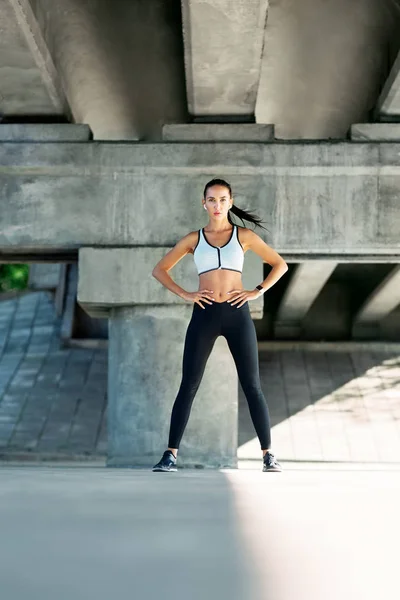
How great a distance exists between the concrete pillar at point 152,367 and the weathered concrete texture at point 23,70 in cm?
192

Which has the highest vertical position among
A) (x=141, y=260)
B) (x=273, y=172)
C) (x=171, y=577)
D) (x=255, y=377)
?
(x=273, y=172)

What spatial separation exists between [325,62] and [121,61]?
2.57m

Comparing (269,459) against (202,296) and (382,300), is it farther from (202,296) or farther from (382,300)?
(382,300)

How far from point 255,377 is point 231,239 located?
1064 mm

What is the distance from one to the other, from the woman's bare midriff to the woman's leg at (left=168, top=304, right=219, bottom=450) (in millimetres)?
106

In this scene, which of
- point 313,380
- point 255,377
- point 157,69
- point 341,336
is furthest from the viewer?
point 341,336

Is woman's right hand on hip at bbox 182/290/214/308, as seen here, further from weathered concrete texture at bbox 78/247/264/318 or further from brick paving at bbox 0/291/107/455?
brick paving at bbox 0/291/107/455

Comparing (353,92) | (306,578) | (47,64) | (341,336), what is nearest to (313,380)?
(341,336)

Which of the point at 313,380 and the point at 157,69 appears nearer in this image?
the point at 157,69

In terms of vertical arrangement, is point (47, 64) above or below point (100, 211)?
above

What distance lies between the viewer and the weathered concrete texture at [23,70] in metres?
9.37

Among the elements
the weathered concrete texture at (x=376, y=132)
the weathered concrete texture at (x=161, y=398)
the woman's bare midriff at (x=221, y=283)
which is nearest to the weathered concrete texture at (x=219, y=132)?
the weathered concrete texture at (x=376, y=132)

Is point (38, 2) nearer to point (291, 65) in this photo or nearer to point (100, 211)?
point (100, 211)

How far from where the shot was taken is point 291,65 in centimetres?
1156
